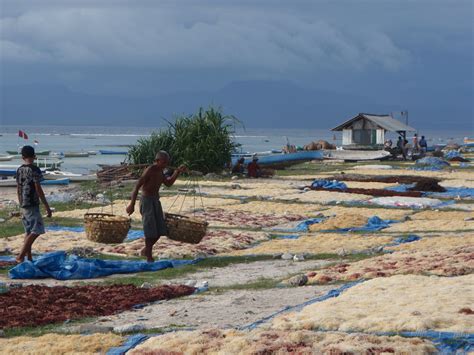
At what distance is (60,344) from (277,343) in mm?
1871

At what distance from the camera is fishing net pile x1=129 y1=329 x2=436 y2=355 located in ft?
23.3

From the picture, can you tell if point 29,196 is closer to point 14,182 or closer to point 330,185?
point 330,185

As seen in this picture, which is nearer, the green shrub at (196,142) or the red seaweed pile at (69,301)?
the red seaweed pile at (69,301)

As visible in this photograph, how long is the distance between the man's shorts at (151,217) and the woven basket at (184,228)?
343 mm

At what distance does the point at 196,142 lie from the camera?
33.3m

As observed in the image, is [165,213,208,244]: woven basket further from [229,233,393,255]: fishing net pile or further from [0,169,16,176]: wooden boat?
[0,169,16,176]: wooden boat

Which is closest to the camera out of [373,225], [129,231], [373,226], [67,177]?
[129,231]

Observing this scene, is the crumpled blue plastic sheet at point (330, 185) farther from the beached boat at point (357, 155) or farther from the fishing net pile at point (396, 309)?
the beached boat at point (357, 155)

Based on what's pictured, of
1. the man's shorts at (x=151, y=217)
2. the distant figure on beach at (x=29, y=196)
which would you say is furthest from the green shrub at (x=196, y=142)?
the distant figure on beach at (x=29, y=196)

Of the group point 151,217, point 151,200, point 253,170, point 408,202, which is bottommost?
point 408,202

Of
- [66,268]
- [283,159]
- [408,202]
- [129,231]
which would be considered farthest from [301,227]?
[283,159]

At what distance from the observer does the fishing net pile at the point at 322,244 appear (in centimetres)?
1403

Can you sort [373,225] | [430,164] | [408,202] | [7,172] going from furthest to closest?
[430,164] → [7,172] → [408,202] → [373,225]

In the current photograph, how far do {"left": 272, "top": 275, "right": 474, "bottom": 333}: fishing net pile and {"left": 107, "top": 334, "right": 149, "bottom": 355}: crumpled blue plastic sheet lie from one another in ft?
4.02
